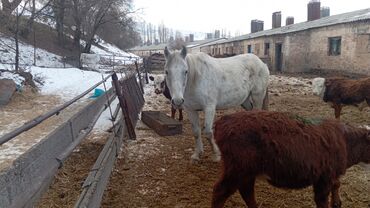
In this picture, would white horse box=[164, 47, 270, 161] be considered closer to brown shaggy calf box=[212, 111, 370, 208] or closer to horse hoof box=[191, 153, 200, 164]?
horse hoof box=[191, 153, 200, 164]

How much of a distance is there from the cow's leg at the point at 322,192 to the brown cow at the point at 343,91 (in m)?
5.72

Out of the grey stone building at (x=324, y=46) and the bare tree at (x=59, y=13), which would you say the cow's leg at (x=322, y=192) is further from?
the bare tree at (x=59, y=13)

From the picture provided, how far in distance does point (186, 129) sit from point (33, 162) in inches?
219

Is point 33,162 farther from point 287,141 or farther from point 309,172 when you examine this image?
point 309,172

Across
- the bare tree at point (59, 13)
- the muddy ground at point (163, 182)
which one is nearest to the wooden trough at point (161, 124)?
the muddy ground at point (163, 182)

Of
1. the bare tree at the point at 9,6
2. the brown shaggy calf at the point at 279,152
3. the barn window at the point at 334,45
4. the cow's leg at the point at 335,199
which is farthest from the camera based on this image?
the barn window at the point at 334,45

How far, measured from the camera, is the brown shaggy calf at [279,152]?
9.72ft

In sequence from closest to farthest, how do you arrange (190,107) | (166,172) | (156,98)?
(166,172), (190,107), (156,98)

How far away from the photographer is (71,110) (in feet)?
31.5

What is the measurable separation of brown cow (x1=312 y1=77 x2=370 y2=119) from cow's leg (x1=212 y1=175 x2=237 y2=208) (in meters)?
6.14

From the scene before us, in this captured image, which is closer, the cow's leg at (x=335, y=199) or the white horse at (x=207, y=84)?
the cow's leg at (x=335, y=199)

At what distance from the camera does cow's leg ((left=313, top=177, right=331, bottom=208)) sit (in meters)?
3.11

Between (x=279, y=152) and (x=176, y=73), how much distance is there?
2.40 metres

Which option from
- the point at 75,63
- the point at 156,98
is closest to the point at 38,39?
the point at 75,63
